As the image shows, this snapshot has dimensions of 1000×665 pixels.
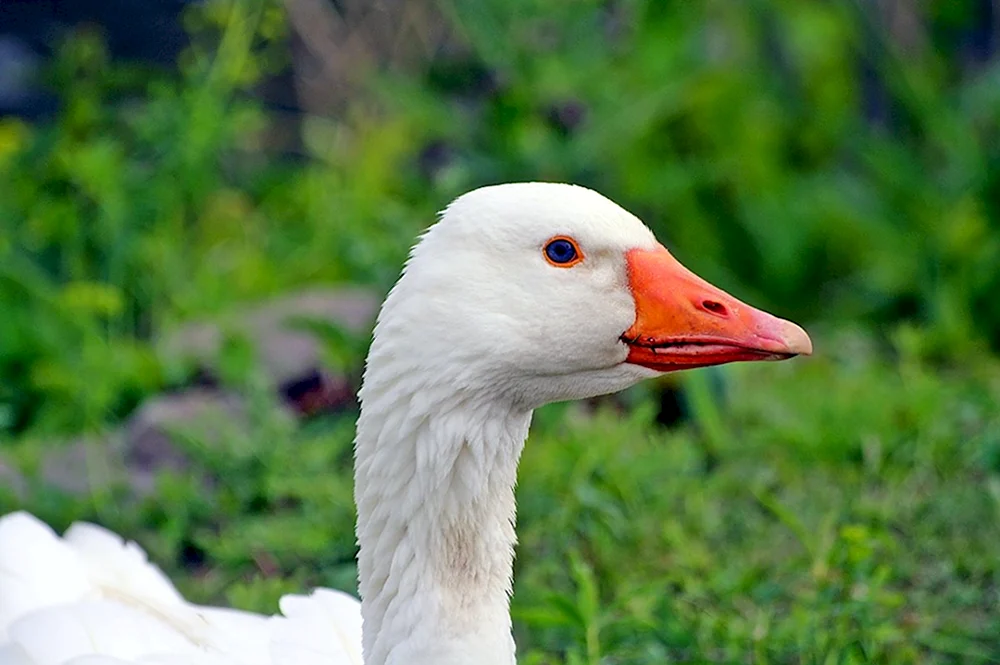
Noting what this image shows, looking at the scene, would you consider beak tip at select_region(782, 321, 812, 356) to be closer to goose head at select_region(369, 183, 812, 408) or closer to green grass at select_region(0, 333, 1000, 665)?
goose head at select_region(369, 183, 812, 408)

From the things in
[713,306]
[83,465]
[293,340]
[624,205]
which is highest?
[624,205]

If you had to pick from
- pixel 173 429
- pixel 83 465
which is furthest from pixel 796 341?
pixel 83 465

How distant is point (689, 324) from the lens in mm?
2291

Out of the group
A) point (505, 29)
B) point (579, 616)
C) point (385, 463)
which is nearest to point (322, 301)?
point (505, 29)

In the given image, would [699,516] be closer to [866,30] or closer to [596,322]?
[596,322]

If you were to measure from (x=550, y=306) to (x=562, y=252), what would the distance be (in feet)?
0.28

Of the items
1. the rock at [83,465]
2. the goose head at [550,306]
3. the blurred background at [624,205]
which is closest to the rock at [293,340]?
the blurred background at [624,205]

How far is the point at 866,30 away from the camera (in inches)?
273

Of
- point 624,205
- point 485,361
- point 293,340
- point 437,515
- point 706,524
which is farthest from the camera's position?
point 624,205

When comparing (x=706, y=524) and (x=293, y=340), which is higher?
(x=293, y=340)

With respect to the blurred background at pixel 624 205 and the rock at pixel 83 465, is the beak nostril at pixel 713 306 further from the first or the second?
the rock at pixel 83 465

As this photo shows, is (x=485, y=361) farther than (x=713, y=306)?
No

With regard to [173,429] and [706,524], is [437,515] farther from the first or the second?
[173,429]

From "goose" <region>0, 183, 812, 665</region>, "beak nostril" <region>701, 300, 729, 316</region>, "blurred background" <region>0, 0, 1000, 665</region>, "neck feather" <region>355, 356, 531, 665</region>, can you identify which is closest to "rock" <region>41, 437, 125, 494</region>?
"blurred background" <region>0, 0, 1000, 665</region>
